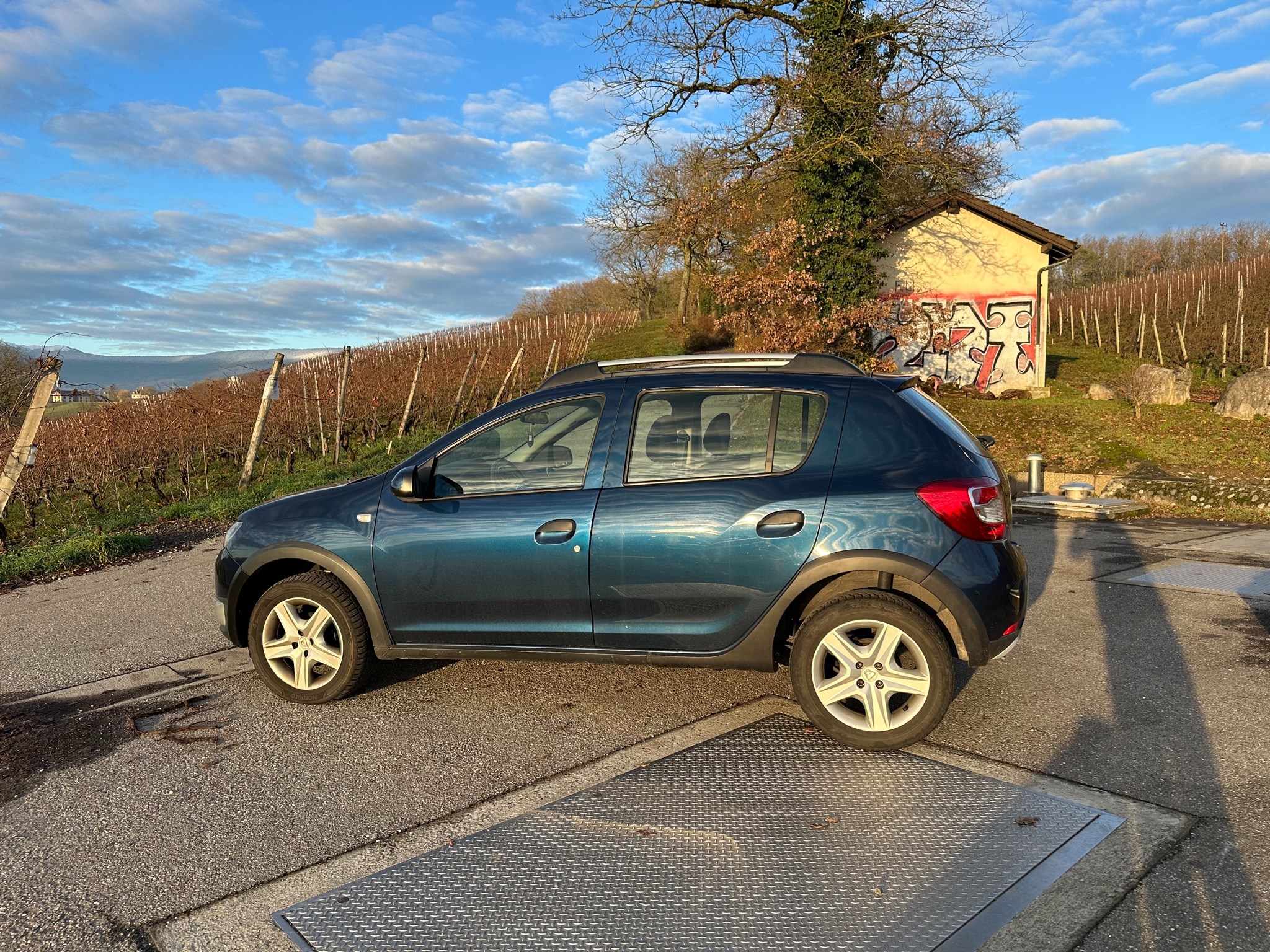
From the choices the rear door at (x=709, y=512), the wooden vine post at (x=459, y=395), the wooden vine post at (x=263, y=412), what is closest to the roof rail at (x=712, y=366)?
the rear door at (x=709, y=512)

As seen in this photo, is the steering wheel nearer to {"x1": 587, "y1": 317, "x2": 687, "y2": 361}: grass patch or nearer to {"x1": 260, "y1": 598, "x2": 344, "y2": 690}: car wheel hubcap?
{"x1": 260, "y1": 598, "x2": 344, "y2": 690}: car wheel hubcap

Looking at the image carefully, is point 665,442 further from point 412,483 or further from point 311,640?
point 311,640

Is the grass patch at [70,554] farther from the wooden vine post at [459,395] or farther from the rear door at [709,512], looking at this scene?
the wooden vine post at [459,395]

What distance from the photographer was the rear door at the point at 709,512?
12.9 ft

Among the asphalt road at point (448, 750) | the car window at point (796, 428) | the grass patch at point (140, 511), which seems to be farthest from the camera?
the grass patch at point (140, 511)

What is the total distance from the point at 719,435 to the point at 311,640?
2.35m

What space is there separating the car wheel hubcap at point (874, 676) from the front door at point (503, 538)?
1.12m

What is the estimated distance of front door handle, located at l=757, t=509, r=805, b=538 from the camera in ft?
12.8

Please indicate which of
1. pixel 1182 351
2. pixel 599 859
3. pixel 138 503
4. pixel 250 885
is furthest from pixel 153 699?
pixel 1182 351

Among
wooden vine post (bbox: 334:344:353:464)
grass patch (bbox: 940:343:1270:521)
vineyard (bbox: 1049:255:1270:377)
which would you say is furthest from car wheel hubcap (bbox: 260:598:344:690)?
vineyard (bbox: 1049:255:1270:377)

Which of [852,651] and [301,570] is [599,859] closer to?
[852,651]

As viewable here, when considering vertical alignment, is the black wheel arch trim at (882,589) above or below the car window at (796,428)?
below

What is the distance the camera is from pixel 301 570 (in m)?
4.74

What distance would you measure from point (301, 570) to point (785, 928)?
3190 mm
